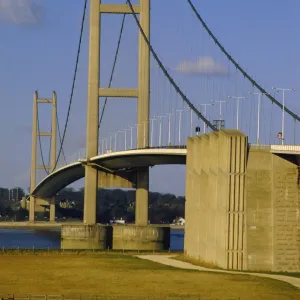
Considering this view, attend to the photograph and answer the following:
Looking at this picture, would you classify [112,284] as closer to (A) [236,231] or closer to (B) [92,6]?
(A) [236,231]

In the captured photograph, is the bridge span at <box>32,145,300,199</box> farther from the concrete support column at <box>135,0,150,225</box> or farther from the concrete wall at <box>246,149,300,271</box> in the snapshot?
the concrete wall at <box>246,149,300,271</box>

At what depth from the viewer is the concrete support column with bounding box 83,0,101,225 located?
123 metres

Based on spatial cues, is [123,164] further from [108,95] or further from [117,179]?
[108,95]

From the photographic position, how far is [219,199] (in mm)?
82312

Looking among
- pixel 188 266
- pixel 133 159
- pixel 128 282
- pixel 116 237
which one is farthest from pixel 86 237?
pixel 128 282

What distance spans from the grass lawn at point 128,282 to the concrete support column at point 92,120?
3673 centimetres

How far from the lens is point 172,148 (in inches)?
4200

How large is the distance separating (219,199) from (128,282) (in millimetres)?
14395

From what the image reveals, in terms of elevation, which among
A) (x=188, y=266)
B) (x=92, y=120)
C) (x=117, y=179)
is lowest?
(x=188, y=266)

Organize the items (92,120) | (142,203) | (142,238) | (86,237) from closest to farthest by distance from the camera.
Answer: (142,238), (86,237), (92,120), (142,203)

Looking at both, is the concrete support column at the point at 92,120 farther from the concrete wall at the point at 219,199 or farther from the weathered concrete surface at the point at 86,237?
the concrete wall at the point at 219,199

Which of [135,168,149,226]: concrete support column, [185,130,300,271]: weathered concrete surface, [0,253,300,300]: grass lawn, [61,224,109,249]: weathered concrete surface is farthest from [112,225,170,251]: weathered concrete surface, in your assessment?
[185,130,300,271]: weathered concrete surface

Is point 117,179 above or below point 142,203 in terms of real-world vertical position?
→ above

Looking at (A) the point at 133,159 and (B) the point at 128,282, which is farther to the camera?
(A) the point at 133,159
